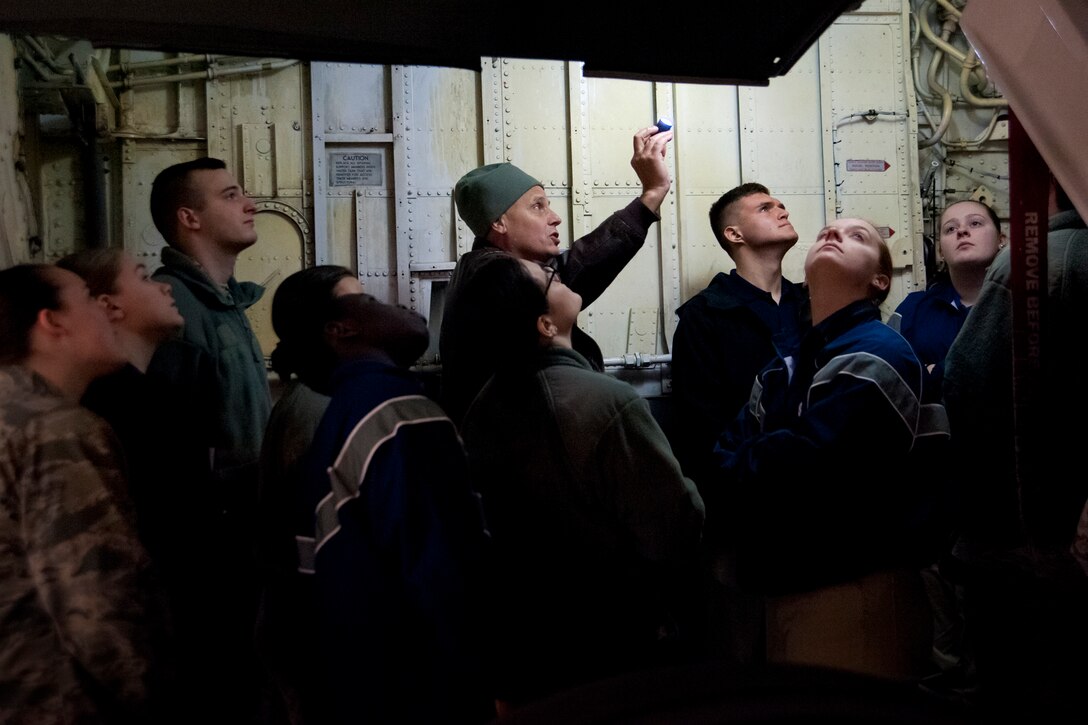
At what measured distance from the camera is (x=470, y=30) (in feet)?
8.03

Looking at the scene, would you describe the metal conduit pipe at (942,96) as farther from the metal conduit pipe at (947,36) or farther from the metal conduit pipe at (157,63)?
the metal conduit pipe at (157,63)

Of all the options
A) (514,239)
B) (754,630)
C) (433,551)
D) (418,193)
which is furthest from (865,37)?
(433,551)

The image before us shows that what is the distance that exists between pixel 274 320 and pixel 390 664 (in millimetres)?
1038

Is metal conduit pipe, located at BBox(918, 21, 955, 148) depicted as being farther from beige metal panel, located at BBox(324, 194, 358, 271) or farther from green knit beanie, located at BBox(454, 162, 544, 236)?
beige metal panel, located at BBox(324, 194, 358, 271)

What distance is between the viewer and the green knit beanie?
3338 millimetres

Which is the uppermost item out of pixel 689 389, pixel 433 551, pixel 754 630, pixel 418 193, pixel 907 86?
pixel 907 86

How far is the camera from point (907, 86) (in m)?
5.30

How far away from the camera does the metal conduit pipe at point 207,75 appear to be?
4789 mm

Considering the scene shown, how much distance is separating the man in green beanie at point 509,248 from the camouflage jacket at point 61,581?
1.11 metres

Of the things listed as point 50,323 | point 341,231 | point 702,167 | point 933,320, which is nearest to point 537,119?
point 702,167

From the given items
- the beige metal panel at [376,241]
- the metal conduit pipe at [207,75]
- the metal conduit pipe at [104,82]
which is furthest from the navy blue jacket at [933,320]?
the metal conduit pipe at [104,82]

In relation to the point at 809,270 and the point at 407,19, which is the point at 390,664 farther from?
the point at 809,270

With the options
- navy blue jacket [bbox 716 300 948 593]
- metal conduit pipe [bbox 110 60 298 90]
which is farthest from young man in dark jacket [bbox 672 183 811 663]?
metal conduit pipe [bbox 110 60 298 90]

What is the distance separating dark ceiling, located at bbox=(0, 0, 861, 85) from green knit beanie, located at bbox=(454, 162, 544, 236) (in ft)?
2.37
